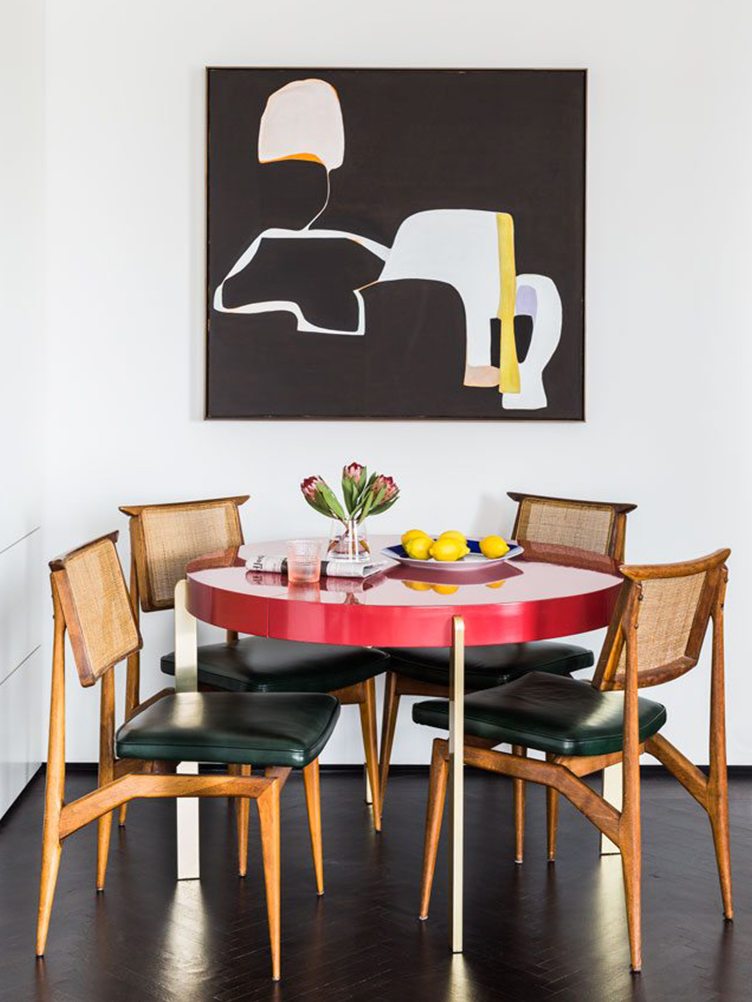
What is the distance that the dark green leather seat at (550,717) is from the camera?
9.29 feet

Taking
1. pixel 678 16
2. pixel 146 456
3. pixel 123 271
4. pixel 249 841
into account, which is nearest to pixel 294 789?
pixel 249 841

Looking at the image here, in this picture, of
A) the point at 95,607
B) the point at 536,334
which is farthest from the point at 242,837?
the point at 536,334

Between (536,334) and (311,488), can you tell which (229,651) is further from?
(536,334)

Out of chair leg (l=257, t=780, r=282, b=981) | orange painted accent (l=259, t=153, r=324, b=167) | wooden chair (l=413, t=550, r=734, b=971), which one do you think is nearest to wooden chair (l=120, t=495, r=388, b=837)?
wooden chair (l=413, t=550, r=734, b=971)

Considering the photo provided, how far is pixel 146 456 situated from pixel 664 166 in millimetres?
1946

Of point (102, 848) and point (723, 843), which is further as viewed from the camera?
point (102, 848)

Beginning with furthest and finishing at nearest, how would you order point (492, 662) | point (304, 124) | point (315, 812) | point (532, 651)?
1. point (304, 124)
2. point (532, 651)
3. point (492, 662)
4. point (315, 812)

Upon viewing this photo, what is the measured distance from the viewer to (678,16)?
13.5ft

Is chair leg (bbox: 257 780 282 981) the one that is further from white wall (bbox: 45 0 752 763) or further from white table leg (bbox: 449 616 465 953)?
white wall (bbox: 45 0 752 763)

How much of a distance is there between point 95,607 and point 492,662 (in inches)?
46.4

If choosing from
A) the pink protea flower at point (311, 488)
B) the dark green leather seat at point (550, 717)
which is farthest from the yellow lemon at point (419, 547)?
the dark green leather seat at point (550, 717)

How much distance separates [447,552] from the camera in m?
3.21

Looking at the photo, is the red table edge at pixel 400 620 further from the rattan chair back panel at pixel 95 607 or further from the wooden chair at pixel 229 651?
the wooden chair at pixel 229 651

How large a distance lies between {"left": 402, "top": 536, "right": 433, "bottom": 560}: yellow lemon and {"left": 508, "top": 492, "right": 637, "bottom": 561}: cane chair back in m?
0.51
